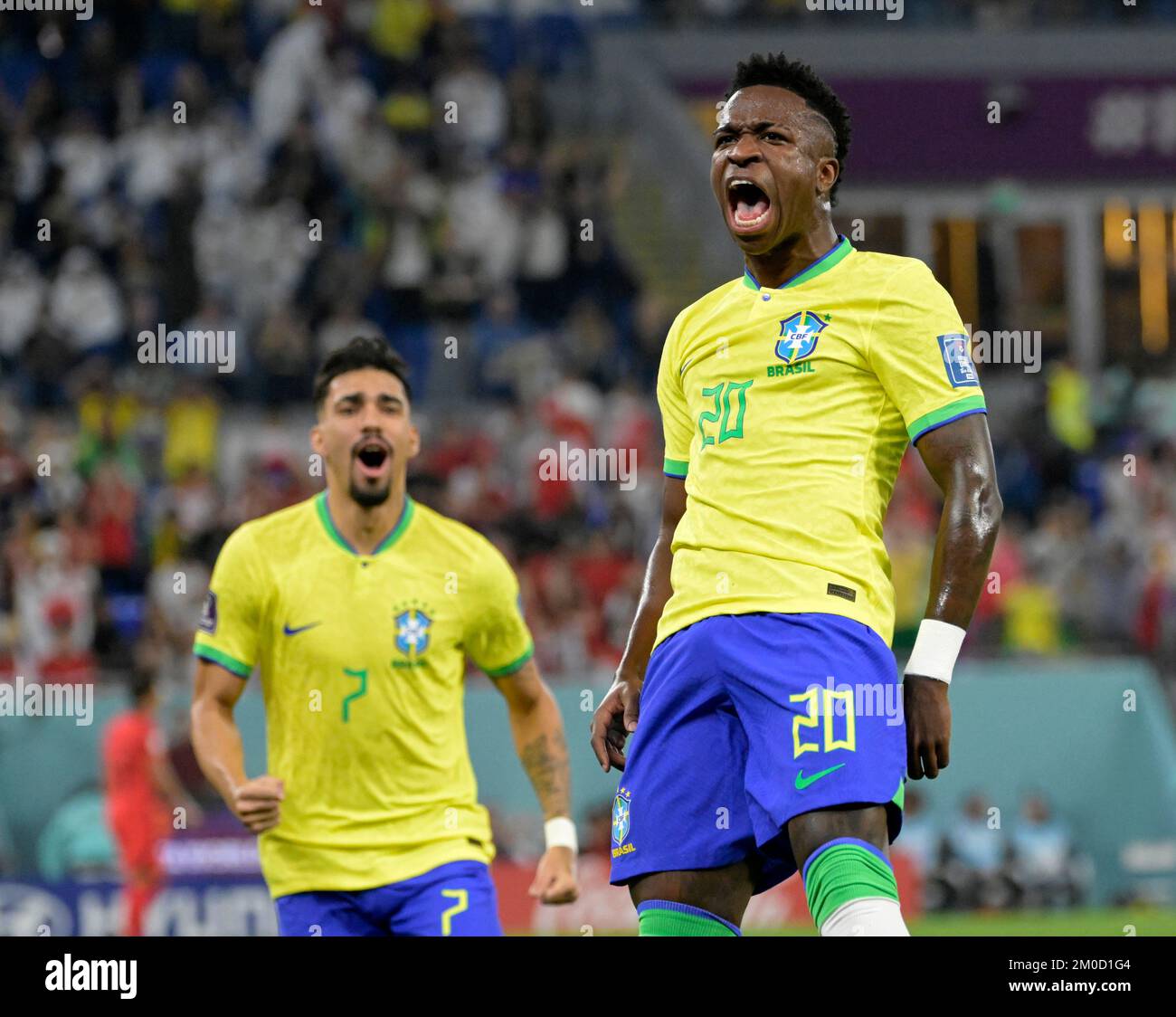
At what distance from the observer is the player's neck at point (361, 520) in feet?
21.4

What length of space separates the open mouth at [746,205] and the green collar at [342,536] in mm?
2199

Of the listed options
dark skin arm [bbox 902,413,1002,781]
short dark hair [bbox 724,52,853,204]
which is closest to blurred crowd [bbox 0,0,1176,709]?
short dark hair [bbox 724,52,853,204]

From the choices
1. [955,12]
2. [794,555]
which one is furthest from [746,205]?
[955,12]

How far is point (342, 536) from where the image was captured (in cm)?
653

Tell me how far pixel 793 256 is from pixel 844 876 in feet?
4.72

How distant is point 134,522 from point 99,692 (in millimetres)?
1799

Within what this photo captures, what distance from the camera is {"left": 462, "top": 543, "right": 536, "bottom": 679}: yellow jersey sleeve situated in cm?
646

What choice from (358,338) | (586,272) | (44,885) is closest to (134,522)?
(44,885)

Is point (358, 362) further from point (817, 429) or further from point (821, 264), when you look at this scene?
point (817, 429)

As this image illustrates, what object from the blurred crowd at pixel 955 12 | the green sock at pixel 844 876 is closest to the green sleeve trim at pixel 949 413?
the green sock at pixel 844 876

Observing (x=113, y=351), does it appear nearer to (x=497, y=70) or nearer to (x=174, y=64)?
(x=174, y=64)
